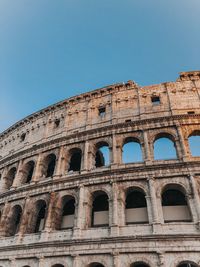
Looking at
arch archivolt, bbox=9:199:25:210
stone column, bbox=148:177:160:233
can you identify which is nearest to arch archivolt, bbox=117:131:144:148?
stone column, bbox=148:177:160:233

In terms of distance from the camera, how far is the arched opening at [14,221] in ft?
51.5

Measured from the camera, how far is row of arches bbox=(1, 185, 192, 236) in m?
12.6

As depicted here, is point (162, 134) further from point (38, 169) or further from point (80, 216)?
point (38, 169)

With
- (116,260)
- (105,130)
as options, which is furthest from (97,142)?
(116,260)

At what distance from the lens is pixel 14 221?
1614 cm

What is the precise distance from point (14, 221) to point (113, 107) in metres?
10.7

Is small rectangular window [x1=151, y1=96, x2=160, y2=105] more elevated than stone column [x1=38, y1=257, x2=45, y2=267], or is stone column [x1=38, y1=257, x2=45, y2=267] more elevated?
small rectangular window [x1=151, y1=96, x2=160, y2=105]

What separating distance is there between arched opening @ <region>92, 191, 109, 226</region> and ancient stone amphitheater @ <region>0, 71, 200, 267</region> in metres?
0.06

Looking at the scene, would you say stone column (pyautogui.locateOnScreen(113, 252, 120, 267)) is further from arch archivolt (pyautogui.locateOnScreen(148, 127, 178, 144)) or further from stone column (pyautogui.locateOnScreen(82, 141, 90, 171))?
arch archivolt (pyautogui.locateOnScreen(148, 127, 178, 144))

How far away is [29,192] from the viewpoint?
1597 centimetres

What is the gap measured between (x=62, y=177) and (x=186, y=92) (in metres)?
10.7

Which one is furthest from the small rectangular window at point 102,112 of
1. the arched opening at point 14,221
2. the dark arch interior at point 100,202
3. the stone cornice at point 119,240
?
the stone cornice at point 119,240

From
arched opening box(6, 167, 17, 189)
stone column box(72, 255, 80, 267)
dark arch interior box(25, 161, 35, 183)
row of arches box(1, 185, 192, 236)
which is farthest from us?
arched opening box(6, 167, 17, 189)

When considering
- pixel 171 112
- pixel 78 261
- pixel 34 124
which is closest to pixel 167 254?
pixel 78 261
